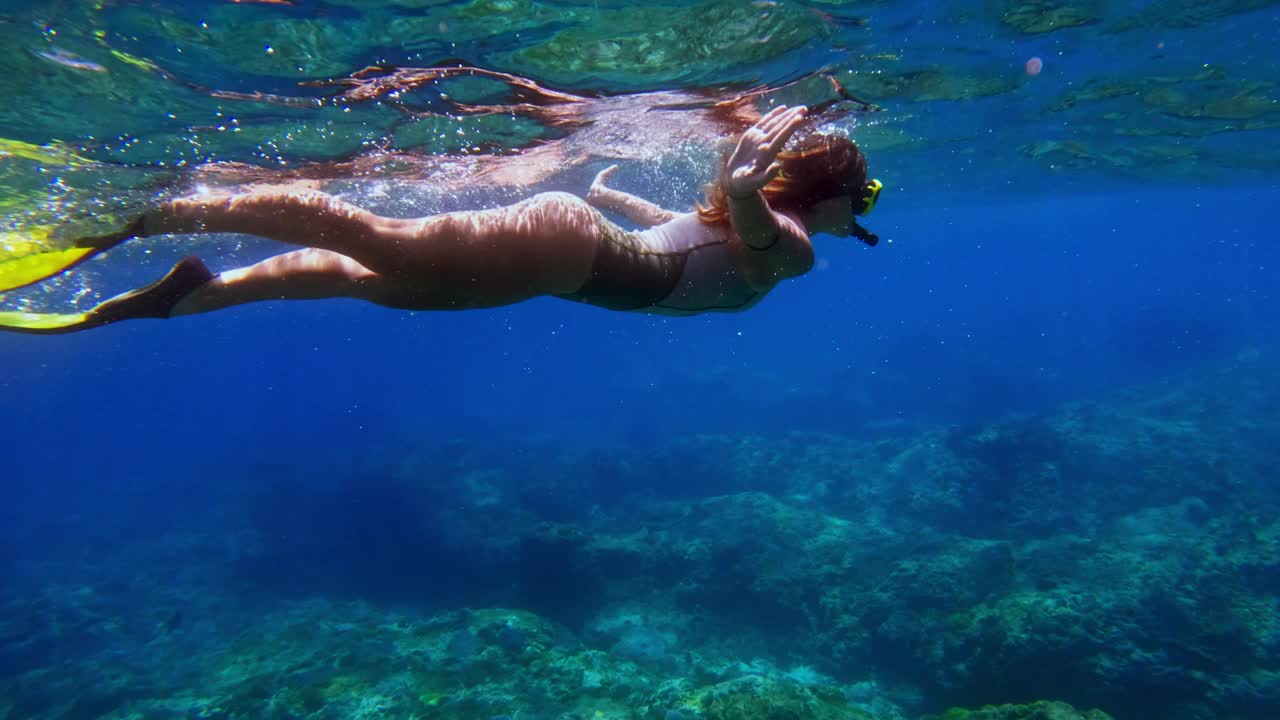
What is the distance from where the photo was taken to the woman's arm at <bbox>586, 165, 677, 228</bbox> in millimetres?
4723

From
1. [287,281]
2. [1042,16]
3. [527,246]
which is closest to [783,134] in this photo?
[527,246]

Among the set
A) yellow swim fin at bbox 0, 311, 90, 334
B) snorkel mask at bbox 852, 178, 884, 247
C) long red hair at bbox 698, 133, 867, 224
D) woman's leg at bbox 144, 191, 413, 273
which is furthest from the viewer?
snorkel mask at bbox 852, 178, 884, 247

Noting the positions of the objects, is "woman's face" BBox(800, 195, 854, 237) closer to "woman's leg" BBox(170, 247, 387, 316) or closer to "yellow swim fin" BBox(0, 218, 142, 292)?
"woman's leg" BBox(170, 247, 387, 316)

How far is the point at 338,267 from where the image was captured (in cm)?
314

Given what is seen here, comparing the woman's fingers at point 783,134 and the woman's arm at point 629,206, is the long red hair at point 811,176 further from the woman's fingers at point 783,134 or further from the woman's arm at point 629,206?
the woman's arm at point 629,206

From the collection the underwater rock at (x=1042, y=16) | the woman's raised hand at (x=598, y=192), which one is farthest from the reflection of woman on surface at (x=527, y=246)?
the underwater rock at (x=1042, y=16)

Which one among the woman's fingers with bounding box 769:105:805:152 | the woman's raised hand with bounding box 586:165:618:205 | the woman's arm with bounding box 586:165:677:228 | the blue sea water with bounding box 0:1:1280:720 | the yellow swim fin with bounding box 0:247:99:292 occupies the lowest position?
the blue sea water with bounding box 0:1:1280:720

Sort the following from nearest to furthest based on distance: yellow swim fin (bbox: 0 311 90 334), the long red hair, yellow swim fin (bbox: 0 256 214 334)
A: yellow swim fin (bbox: 0 256 214 334) < yellow swim fin (bbox: 0 311 90 334) < the long red hair

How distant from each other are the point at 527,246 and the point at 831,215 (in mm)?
1969

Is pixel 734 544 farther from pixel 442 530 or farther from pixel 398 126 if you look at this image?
pixel 398 126

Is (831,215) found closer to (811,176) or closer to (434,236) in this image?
(811,176)

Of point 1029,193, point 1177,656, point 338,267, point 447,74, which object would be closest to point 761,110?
point 447,74

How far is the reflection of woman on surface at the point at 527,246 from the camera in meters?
2.76

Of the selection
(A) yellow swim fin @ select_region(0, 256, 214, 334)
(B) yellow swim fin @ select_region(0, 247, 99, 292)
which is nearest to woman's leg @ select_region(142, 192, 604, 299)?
(A) yellow swim fin @ select_region(0, 256, 214, 334)
